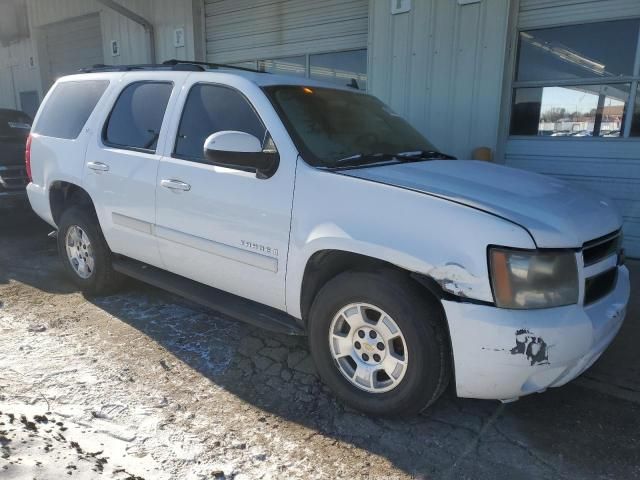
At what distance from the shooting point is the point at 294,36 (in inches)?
329

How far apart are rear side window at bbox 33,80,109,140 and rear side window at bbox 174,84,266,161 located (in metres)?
1.30

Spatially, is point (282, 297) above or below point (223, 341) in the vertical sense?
above

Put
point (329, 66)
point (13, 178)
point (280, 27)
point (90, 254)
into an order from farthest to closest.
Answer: point (280, 27) < point (329, 66) < point (13, 178) < point (90, 254)

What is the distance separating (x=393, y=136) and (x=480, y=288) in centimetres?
172

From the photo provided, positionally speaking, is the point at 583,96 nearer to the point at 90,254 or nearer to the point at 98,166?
the point at 98,166

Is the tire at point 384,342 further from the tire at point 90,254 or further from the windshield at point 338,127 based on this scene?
the tire at point 90,254

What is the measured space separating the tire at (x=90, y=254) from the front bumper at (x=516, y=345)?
3.22 meters

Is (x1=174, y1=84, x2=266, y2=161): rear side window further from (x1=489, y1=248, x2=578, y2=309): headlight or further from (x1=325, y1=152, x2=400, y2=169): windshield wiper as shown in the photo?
(x1=489, y1=248, x2=578, y2=309): headlight

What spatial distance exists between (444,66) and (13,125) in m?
6.65

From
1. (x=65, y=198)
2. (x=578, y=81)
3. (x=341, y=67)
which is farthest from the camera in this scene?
(x=341, y=67)

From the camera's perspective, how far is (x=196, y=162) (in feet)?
11.3

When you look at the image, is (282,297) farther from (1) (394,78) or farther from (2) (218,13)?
(2) (218,13)

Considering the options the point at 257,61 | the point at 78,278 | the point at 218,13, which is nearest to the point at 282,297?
the point at 78,278

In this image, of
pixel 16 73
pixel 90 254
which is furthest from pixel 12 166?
pixel 16 73
